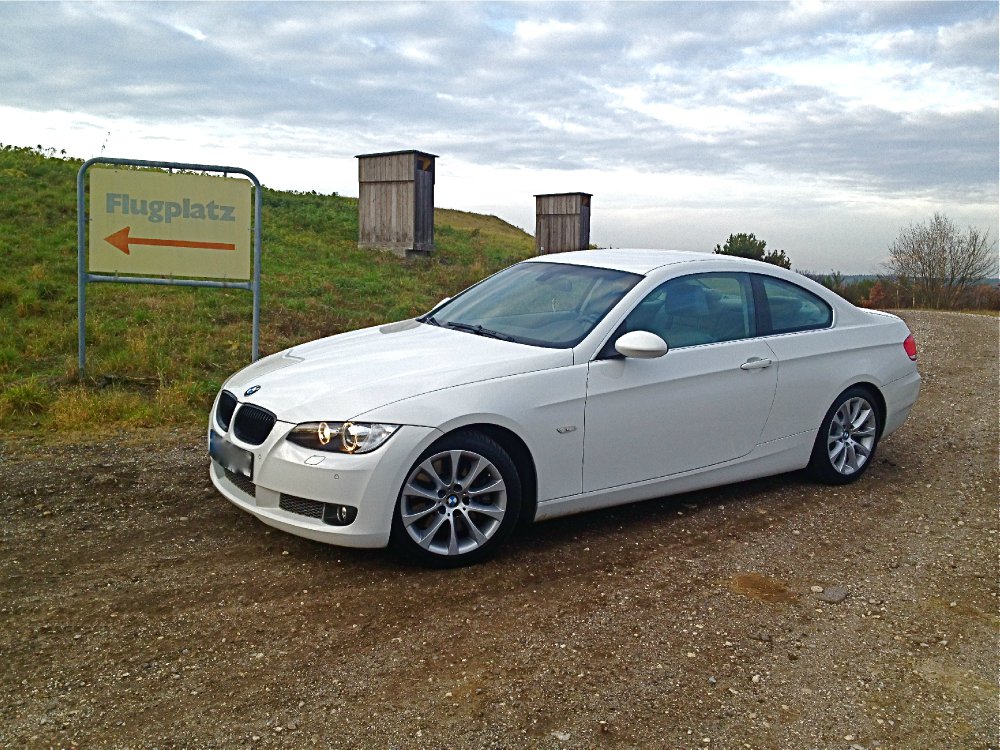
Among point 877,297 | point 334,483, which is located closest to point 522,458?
point 334,483

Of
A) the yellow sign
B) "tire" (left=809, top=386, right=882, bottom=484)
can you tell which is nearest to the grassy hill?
the yellow sign

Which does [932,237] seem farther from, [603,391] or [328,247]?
[603,391]

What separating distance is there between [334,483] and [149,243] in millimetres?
5222

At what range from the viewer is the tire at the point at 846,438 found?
6.06m

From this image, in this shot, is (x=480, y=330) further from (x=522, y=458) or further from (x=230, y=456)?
(x=230, y=456)

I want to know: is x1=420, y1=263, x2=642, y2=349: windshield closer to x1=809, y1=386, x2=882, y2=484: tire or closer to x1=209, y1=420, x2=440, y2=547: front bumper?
x1=209, y1=420, x2=440, y2=547: front bumper

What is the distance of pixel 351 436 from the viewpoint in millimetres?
4203

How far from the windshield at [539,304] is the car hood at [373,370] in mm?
185

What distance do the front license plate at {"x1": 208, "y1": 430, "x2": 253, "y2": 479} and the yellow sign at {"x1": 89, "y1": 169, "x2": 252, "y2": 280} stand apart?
13.1 feet

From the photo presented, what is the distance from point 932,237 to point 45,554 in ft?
117

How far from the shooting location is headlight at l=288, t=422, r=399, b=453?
4188mm

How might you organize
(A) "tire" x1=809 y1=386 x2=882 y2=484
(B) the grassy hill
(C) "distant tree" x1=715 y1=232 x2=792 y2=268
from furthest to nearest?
(C) "distant tree" x1=715 y1=232 x2=792 y2=268, (B) the grassy hill, (A) "tire" x1=809 y1=386 x2=882 y2=484

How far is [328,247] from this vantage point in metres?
20.3

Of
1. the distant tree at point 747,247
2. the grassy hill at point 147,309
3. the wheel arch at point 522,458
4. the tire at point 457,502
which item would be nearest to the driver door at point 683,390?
the wheel arch at point 522,458
